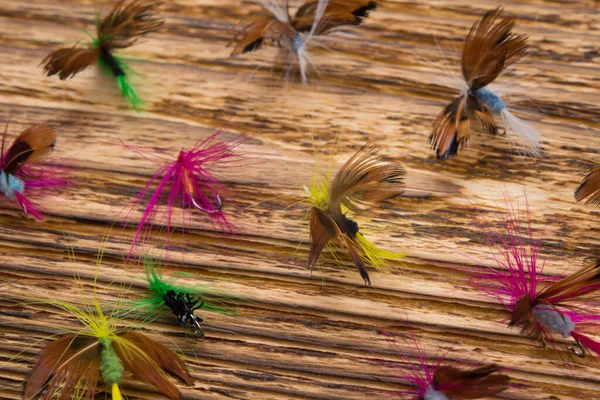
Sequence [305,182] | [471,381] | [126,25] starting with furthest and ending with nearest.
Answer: [126,25], [305,182], [471,381]

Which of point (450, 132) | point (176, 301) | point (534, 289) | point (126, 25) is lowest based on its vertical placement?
point (176, 301)

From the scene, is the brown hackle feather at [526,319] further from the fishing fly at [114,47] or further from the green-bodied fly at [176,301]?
the fishing fly at [114,47]

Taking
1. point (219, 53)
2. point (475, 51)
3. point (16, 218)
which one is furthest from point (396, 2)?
point (16, 218)

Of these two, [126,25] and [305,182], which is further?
[126,25]

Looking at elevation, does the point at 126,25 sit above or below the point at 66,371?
above

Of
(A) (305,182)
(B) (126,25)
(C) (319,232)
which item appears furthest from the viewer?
(B) (126,25)

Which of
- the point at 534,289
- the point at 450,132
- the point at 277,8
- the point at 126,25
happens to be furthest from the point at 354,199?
the point at 126,25

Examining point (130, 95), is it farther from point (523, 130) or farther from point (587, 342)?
point (587, 342)
